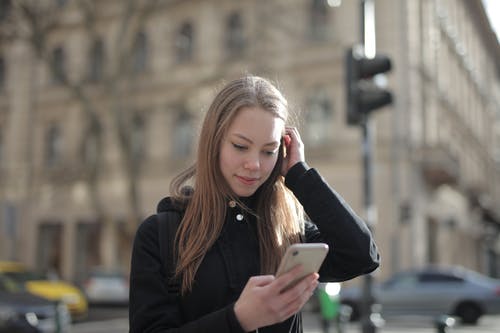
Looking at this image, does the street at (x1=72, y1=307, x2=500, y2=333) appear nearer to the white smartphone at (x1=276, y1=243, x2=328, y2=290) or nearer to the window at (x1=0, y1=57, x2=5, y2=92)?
the white smartphone at (x1=276, y1=243, x2=328, y2=290)

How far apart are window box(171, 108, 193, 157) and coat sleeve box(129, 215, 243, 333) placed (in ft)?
87.7

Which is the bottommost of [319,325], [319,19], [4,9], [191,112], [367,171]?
[319,325]

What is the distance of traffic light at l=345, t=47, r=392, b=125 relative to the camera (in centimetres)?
773

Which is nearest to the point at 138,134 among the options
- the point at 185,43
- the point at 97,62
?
the point at 97,62

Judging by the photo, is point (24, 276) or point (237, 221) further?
point (24, 276)

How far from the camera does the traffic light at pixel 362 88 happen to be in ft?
25.3

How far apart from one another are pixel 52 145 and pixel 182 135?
24.8 ft

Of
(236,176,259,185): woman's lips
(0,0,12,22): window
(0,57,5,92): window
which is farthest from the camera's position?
(0,57,5,92): window

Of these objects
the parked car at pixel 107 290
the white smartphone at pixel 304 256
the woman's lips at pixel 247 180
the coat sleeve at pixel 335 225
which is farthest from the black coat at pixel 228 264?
the parked car at pixel 107 290

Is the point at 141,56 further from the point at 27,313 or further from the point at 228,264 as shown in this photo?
the point at 228,264

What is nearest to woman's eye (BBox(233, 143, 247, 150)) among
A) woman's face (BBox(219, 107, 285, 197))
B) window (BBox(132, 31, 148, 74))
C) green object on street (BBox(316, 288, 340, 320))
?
woman's face (BBox(219, 107, 285, 197))

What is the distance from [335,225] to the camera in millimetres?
2033

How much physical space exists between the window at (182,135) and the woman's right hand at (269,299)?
2696cm

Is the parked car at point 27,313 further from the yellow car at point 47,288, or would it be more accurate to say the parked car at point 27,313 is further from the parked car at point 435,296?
the parked car at point 435,296
